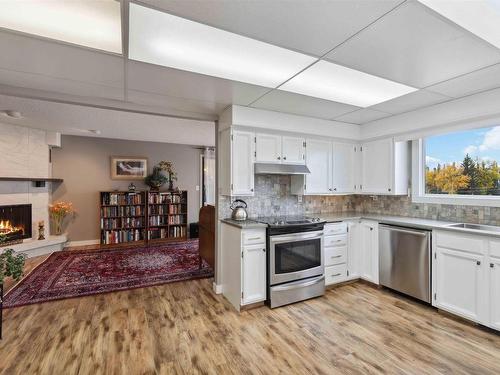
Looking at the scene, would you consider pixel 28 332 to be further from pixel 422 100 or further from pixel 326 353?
pixel 422 100

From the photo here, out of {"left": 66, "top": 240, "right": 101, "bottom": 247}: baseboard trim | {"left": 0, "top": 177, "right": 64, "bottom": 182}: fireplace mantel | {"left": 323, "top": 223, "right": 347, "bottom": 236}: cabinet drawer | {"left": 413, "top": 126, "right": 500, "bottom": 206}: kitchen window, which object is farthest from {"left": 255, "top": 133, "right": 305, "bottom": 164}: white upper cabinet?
{"left": 66, "top": 240, "right": 101, "bottom": 247}: baseboard trim

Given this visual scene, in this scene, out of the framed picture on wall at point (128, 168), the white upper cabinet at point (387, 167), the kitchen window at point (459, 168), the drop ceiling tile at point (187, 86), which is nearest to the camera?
the drop ceiling tile at point (187, 86)

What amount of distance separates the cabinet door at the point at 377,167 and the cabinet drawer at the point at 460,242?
3.20ft

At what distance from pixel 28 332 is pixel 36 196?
3747mm

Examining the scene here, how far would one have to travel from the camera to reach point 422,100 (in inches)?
Answer: 116

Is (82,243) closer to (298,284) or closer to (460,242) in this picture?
(298,284)

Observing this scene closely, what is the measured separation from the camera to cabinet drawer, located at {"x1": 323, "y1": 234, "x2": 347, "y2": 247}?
3377 millimetres

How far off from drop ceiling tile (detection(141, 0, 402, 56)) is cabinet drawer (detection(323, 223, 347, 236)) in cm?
228

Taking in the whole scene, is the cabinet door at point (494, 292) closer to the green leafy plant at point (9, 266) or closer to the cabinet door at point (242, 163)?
the cabinet door at point (242, 163)

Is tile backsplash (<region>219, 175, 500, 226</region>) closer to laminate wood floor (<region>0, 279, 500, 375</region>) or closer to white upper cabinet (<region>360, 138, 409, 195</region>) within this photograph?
white upper cabinet (<region>360, 138, 409, 195</region>)

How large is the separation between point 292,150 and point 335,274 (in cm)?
177

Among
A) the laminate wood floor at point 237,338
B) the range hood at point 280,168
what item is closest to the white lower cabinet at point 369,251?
the laminate wood floor at point 237,338

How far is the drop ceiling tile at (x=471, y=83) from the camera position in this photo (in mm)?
2248

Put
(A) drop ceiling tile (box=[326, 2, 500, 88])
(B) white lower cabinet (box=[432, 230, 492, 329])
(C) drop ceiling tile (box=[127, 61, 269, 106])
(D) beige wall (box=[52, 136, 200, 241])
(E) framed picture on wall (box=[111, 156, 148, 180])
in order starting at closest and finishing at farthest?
(A) drop ceiling tile (box=[326, 2, 500, 88]) < (C) drop ceiling tile (box=[127, 61, 269, 106]) < (B) white lower cabinet (box=[432, 230, 492, 329]) < (D) beige wall (box=[52, 136, 200, 241]) < (E) framed picture on wall (box=[111, 156, 148, 180])
